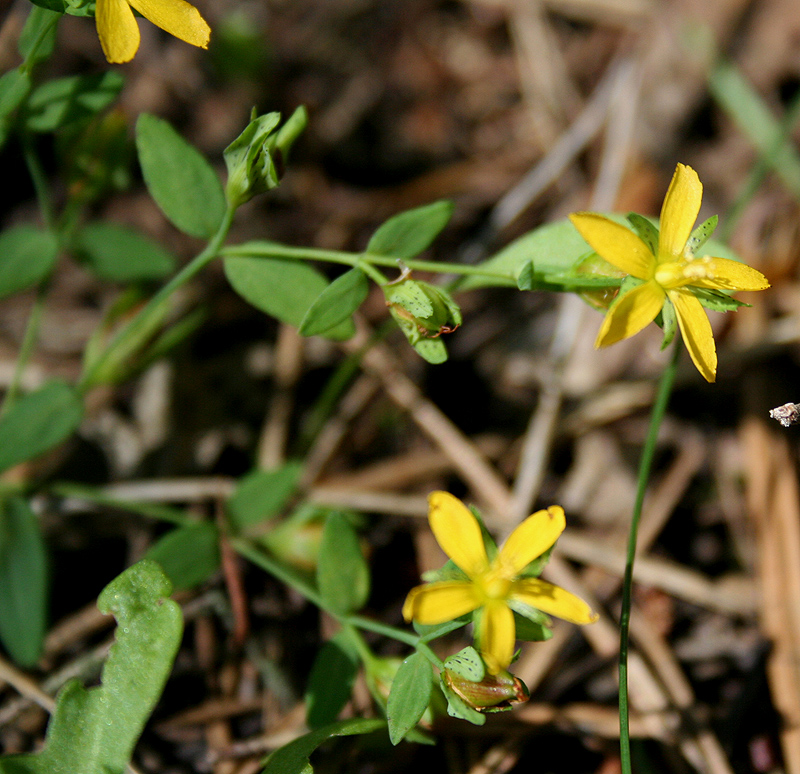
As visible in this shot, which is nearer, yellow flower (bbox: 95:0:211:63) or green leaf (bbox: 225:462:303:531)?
yellow flower (bbox: 95:0:211:63)

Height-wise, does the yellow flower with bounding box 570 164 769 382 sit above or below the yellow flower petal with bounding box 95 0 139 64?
below

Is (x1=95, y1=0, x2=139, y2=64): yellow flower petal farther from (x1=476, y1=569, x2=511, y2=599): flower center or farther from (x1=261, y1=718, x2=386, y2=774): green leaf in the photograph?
(x1=261, y1=718, x2=386, y2=774): green leaf

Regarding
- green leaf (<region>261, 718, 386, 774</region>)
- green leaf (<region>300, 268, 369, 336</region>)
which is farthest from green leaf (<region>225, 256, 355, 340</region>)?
green leaf (<region>261, 718, 386, 774</region>)

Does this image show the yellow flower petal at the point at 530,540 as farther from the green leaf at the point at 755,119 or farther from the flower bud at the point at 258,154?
the green leaf at the point at 755,119

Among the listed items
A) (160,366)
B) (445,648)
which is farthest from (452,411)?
(160,366)

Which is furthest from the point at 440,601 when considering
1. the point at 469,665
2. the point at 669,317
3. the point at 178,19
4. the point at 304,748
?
the point at 178,19
